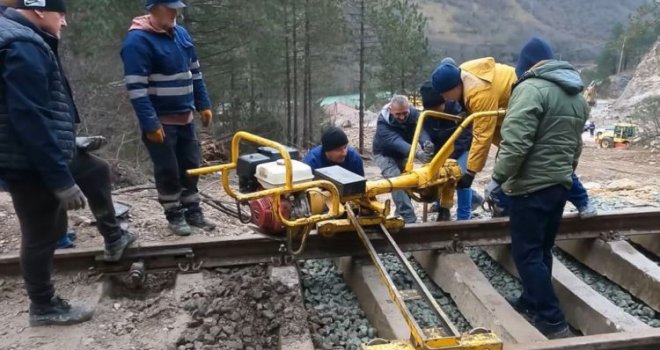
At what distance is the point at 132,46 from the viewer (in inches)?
165

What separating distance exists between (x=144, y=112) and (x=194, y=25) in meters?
13.4

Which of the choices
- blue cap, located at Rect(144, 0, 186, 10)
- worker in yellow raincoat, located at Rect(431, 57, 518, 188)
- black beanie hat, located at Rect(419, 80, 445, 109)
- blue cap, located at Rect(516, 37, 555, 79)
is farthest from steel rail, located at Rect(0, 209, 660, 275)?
blue cap, located at Rect(144, 0, 186, 10)

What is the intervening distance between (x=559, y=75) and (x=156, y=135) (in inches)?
110

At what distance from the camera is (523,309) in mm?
3953

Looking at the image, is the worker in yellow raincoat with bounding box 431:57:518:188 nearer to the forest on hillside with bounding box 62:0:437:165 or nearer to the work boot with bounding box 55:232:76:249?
the work boot with bounding box 55:232:76:249

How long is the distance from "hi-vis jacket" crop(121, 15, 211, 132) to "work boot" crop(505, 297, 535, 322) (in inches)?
112

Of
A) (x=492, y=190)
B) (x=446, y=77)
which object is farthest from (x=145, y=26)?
(x=492, y=190)

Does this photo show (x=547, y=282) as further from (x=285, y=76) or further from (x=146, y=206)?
(x=285, y=76)

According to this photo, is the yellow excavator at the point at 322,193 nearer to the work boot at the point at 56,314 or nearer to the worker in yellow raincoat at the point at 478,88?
the worker in yellow raincoat at the point at 478,88

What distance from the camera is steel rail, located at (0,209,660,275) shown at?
13.6 feet

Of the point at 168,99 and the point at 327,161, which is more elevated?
the point at 168,99

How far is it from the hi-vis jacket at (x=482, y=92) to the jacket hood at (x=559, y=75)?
71cm

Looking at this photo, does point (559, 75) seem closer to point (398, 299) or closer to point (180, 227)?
point (398, 299)

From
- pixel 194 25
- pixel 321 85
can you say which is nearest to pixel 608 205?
pixel 194 25
